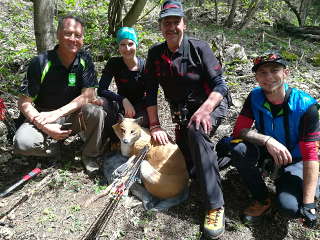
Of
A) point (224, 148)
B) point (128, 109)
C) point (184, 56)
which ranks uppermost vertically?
point (184, 56)

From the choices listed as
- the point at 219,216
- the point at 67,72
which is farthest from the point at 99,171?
the point at 219,216

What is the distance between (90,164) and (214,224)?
1.97 meters

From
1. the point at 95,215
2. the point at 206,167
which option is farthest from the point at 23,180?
the point at 206,167

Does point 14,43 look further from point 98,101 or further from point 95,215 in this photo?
point 95,215

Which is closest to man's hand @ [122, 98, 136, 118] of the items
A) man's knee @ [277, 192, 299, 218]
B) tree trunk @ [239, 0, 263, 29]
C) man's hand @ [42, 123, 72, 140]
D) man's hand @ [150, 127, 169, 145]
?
man's hand @ [150, 127, 169, 145]

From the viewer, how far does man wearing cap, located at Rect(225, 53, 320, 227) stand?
3.01 m

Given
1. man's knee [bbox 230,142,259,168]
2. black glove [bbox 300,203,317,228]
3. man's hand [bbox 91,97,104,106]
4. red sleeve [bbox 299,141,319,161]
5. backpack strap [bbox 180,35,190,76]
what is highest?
backpack strap [bbox 180,35,190,76]

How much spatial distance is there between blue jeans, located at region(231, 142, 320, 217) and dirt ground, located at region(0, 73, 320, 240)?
377mm

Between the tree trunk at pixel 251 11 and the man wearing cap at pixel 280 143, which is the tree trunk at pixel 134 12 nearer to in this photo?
the man wearing cap at pixel 280 143

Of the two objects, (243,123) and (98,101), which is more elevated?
(98,101)

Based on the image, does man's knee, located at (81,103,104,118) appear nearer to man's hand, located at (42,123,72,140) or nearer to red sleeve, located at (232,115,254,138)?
man's hand, located at (42,123,72,140)

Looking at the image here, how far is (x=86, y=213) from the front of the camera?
11.5 ft

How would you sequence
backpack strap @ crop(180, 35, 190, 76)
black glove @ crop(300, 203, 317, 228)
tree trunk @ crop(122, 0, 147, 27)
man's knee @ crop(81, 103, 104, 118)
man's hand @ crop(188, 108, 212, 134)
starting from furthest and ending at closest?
tree trunk @ crop(122, 0, 147, 27) < man's knee @ crop(81, 103, 104, 118) < backpack strap @ crop(180, 35, 190, 76) < man's hand @ crop(188, 108, 212, 134) < black glove @ crop(300, 203, 317, 228)

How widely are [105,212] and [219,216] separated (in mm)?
1230
